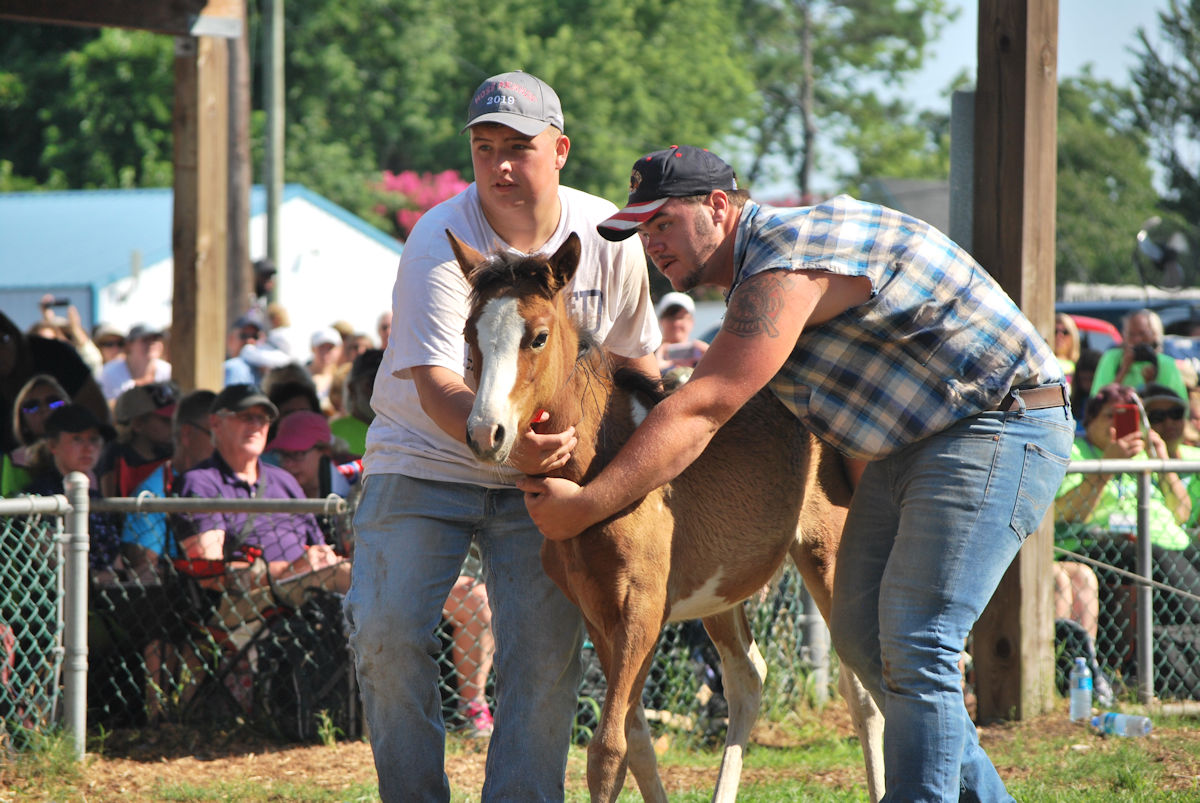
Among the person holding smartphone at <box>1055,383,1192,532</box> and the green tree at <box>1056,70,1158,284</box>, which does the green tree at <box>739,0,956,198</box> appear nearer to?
the green tree at <box>1056,70,1158,284</box>

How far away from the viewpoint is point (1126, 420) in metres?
7.41

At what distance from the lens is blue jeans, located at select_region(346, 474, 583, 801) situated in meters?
3.90

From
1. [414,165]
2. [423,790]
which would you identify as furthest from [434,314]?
[414,165]

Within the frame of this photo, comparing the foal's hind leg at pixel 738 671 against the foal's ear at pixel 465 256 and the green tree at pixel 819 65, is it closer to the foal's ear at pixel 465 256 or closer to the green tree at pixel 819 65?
the foal's ear at pixel 465 256

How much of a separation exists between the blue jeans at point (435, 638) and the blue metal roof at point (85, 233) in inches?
826

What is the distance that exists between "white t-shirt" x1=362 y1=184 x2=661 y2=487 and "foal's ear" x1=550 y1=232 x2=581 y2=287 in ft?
0.83

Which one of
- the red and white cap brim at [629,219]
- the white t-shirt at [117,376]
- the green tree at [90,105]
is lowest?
the red and white cap brim at [629,219]

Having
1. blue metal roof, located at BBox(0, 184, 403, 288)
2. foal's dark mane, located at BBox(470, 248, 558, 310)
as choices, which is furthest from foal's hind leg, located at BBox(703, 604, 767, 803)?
blue metal roof, located at BBox(0, 184, 403, 288)

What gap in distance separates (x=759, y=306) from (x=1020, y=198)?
3.21m

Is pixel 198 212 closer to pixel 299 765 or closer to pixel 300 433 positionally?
pixel 300 433

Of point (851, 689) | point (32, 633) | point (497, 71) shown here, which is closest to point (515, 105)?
point (851, 689)

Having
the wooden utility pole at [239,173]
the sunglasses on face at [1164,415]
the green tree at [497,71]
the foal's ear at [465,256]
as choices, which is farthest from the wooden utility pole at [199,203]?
the green tree at [497,71]

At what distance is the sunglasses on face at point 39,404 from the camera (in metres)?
7.72

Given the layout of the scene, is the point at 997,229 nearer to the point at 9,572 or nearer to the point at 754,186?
the point at 9,572
